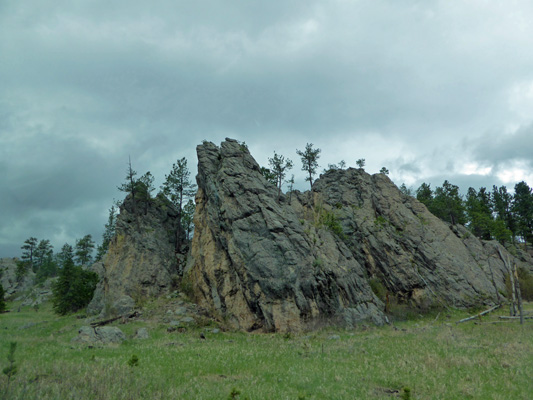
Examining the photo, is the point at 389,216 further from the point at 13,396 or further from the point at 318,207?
the point at 13,396

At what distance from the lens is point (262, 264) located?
30.9m

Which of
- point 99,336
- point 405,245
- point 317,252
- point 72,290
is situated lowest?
point 99,336

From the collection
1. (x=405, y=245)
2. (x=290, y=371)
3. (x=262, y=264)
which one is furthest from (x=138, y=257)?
(x=405, y=245)

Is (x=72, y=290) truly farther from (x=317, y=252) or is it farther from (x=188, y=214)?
(x=317, y=252)

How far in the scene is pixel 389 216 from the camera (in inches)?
2087

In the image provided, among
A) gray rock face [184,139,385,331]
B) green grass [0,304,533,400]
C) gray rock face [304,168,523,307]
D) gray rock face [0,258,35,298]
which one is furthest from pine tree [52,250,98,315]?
gray rock face [0,258,35,298]

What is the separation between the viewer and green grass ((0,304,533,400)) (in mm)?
9852

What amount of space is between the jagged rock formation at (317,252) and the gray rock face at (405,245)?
16 cm

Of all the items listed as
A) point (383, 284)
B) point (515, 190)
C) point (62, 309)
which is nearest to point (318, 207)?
point (383, 284)

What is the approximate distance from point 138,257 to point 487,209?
92.9 metres

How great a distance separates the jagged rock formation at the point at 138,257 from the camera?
41.2 meters

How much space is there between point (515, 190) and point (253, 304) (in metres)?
96.8

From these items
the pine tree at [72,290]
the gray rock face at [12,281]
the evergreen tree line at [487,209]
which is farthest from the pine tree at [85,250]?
the evergreen tree line at [487,209]

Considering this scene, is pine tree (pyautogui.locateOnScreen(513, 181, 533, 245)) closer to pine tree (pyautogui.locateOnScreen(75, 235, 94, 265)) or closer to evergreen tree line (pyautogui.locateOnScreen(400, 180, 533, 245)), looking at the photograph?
evergreen tree line (pyautogui.locateOnScreen(400, 180, 533, 245))
